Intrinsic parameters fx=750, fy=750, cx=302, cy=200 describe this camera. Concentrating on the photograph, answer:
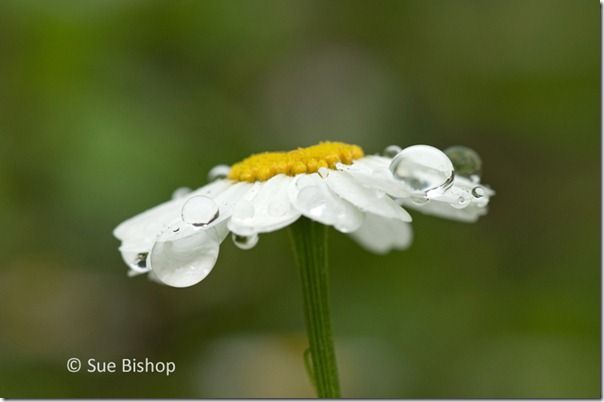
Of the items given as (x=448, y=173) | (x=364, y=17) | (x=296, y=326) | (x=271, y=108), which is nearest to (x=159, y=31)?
(x=271, y=108)

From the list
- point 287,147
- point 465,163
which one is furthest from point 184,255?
point 287,147

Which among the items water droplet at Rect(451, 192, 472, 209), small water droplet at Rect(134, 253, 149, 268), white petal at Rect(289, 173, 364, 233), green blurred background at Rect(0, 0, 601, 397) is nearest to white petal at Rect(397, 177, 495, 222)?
water droplet at Rect(451, 192, 472, 209)

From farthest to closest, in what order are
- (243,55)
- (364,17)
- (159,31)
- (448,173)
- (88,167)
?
1. (364,17)
2. (243,55)
3. (159,31)
4. (88,167)
5. (448,173)

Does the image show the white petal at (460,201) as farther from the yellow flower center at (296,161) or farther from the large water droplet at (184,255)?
the large water droplet at (184,255)

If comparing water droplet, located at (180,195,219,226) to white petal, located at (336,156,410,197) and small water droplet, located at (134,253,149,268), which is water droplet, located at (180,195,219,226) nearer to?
small water droplet, located at (134,253,149,268)

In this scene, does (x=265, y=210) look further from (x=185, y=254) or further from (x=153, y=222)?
(x=153, y=222)

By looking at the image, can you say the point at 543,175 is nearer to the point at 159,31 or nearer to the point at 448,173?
the point at 159,31
